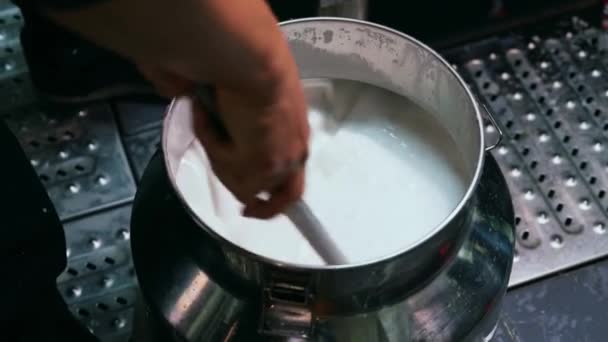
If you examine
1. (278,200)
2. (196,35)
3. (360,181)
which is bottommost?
(360,181)

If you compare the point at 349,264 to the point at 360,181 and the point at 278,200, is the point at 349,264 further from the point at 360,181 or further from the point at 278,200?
the point at 360,181

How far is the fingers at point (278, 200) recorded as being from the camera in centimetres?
35

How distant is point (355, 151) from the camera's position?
579mm

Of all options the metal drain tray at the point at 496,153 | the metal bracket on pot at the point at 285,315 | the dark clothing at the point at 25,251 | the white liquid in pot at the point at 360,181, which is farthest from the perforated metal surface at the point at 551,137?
the dark clothing at the point at 25,251

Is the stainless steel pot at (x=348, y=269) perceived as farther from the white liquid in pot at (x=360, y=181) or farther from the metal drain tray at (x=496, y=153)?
the metal drain tray at (x=496, y=153)

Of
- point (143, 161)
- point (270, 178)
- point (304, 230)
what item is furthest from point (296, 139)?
point (143, 161)

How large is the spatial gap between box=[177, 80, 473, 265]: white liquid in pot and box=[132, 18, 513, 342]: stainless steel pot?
2 centimetres

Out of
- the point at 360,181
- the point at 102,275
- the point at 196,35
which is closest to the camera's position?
the point at 196,35

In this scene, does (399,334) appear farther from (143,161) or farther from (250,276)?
(143,161)

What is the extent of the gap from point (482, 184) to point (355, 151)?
10cm

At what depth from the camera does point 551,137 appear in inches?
28.8

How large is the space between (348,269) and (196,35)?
169 millimetres

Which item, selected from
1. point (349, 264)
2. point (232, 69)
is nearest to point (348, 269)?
point (349, 264)

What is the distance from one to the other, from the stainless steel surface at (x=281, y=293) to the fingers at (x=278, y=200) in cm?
9
